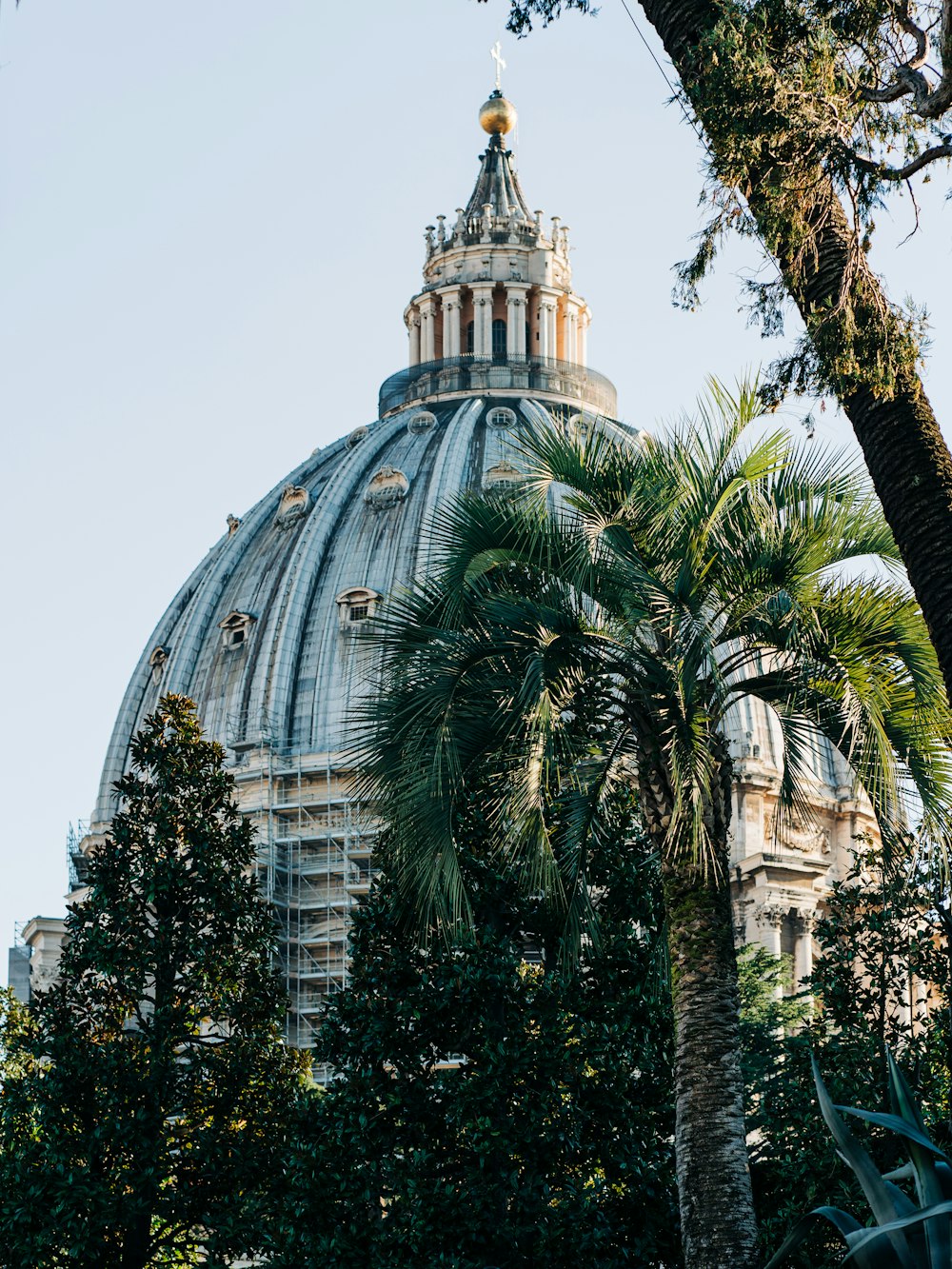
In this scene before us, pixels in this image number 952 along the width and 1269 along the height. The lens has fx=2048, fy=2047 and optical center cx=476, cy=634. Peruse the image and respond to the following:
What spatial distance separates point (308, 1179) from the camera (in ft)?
51.0

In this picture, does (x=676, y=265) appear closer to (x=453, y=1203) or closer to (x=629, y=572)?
(x=629, y=572)

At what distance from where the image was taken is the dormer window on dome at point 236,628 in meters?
68.6

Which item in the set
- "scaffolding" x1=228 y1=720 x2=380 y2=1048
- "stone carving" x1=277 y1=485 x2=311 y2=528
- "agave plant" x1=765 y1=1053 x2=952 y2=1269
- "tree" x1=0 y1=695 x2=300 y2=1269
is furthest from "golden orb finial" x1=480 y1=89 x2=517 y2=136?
"agave plant" x1=765 y1=1053 x2=952 y2=1269

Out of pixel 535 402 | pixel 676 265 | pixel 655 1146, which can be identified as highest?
pixel 535 402

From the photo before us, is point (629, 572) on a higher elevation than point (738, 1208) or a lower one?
higher

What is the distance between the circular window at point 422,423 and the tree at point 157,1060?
5615 cm

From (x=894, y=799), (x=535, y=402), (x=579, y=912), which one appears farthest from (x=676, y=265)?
(x=535, y=402)

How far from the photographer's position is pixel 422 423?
74812 millimetres

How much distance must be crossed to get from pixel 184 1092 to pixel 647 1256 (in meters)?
4.50

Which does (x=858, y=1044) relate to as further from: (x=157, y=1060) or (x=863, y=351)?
(x=863, y=351)

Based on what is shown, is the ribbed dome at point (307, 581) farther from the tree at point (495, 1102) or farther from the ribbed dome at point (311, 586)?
the tree at point (495, 1102)

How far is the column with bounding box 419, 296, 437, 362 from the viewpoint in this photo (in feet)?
266

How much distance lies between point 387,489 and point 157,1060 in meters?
53.1

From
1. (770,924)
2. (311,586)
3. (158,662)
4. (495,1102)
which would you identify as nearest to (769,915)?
(770,924)
